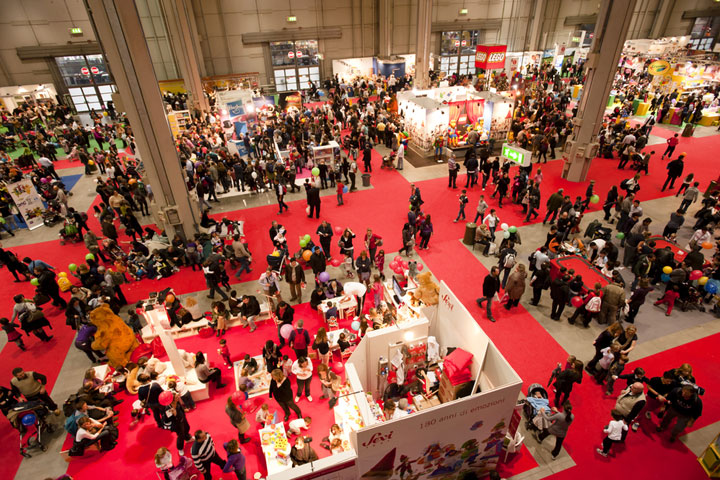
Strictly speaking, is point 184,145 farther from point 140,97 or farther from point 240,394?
point 240,394

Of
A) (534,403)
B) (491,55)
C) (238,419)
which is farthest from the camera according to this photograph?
(491,55)

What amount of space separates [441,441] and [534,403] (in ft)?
6.78

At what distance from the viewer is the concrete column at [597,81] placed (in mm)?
12148

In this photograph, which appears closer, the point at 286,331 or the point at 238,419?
the point at 238,419

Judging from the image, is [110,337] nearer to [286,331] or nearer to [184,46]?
[286,331]

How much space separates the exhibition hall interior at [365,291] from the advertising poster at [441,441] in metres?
0.04

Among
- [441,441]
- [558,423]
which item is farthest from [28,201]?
[558,423]

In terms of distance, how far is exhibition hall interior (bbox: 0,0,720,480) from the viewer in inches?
238

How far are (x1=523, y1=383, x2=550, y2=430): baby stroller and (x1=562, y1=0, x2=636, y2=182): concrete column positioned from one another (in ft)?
37.9

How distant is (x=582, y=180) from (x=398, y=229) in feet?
27.7

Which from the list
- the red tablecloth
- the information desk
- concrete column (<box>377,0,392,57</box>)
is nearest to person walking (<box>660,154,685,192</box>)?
the red tablecloth

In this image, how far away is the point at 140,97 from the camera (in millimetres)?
9664

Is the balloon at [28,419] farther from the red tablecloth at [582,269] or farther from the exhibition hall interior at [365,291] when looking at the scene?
the red tablecloth at [582,269]

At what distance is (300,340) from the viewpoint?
24.3 ft
